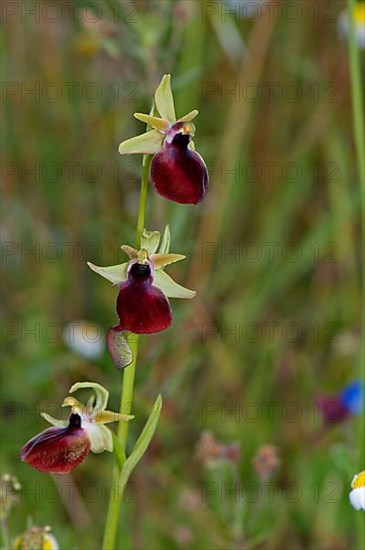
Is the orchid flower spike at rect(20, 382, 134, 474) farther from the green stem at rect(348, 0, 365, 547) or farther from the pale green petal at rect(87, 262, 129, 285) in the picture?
the green stem at rect(348, 0, 365, 547)

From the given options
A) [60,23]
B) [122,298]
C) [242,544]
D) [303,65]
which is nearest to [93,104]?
[60,23]

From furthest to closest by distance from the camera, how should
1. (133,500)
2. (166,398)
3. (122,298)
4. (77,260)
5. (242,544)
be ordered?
(77,260) → (166,398) → (133,500) → (242,544) → (122,298)

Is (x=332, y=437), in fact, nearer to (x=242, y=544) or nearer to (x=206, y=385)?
(x=206, y=385)

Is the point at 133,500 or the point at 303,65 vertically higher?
the point at 303,65

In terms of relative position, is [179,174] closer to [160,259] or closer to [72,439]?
[160,259]

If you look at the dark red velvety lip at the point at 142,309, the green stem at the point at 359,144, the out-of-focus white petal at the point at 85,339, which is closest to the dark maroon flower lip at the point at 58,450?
the dark red velvety lip at the point at 142,309

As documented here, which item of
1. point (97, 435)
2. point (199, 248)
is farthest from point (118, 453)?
point (199, 248)

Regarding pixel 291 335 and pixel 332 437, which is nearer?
pixel 332 437
